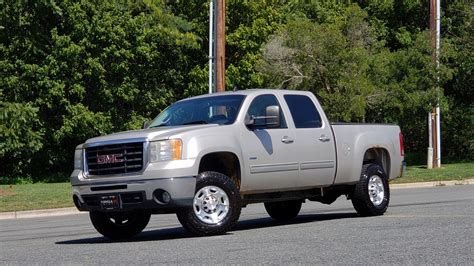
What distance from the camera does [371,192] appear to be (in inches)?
565

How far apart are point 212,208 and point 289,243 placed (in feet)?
5.47

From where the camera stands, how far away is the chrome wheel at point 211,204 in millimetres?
11727

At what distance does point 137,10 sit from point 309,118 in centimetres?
3288

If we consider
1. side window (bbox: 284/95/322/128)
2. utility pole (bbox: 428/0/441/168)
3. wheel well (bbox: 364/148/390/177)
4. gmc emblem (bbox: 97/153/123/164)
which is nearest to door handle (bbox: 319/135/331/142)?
side window (bbox: 284/95/322/128)

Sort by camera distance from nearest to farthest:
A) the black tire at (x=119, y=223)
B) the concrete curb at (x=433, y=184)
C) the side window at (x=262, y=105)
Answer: the black tire at (x=119, y=223)
the side window at (x=262, y=105)
the concrete curb at (x=433, y=184)

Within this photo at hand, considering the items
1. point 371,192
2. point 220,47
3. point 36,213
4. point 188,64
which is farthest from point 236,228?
point 188,64

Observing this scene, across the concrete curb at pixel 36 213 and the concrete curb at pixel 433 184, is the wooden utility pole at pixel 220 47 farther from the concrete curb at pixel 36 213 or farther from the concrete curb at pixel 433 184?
the concrete curb at pixel 433 184

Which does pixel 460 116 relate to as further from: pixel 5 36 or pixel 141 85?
pixel 5 36

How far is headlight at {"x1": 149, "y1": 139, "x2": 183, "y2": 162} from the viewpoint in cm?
1161

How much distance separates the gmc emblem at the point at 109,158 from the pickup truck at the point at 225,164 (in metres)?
0.01

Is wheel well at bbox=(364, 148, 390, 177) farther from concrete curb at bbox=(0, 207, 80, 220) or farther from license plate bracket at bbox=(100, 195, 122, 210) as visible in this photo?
concrete curb at bbox=(0, 207, 80, 220)

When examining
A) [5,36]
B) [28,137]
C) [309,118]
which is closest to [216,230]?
[309,118]

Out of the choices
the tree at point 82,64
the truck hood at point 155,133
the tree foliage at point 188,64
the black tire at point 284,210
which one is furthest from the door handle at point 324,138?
the tree at point 82,64

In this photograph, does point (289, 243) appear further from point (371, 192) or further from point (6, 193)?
point (6, 193)
